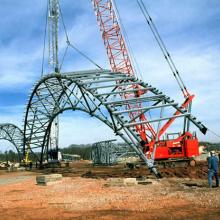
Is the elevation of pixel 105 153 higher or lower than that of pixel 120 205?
higher

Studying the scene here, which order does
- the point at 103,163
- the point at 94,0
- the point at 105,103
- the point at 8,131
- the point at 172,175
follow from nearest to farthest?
the point at 172,175, the point at 105,103, the point at 94,0, the point at 103,163, the point at 8,131

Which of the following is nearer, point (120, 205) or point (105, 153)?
point (120, 205)

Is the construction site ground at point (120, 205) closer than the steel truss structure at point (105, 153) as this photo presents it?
Yes

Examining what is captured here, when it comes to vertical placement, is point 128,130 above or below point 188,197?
above

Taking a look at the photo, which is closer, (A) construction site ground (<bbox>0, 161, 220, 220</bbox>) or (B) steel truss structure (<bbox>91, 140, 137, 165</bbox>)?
(A) construction site ground (<bbox>0, 161, 220, 220</bbox>)

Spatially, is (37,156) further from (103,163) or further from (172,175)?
(172,175)

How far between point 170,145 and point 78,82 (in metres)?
9.39

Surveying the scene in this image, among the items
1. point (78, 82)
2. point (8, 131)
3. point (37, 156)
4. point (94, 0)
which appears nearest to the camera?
point (78, 82)

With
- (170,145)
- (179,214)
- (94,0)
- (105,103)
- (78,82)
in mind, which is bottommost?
(179,214)

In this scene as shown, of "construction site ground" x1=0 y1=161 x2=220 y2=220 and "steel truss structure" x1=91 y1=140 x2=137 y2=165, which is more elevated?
"steel truss structure" x1=91 y1=140 x2=137 y2=165

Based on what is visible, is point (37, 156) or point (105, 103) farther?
point (37, 156)

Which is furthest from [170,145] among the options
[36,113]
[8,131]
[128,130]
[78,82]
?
[8,131]

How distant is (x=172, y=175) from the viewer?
25953 millimetres

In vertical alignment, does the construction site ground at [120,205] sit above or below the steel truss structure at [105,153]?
below
